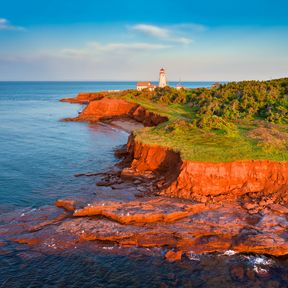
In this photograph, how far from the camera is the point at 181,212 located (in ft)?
54.5

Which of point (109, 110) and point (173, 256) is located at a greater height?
point (109, 110)

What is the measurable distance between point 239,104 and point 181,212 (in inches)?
1095

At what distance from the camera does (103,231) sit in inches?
608

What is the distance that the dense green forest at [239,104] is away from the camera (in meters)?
32.9

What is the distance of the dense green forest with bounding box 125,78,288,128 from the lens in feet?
108

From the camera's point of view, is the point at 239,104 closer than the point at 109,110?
Yes

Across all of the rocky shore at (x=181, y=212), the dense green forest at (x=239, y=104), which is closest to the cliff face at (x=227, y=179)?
the rocky shore at (x=181, y=212)

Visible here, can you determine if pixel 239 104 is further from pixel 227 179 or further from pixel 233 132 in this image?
pixel 227 179

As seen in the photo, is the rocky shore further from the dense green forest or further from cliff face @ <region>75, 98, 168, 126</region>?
cliff face @ <region>75, 98, 168, 126</region>

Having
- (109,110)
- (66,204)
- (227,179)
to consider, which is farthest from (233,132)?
(109,110)

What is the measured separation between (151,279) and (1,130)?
3844cm

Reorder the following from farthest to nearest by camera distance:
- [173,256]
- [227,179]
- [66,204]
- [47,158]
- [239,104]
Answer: [239,104] < [47,158] < [227,179] < [66,204] < [173,256]

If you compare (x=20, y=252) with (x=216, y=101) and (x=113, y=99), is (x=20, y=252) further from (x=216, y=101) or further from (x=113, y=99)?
(x=113, y=99)

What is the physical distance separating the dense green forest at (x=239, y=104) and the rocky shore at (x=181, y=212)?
8.50 meters
